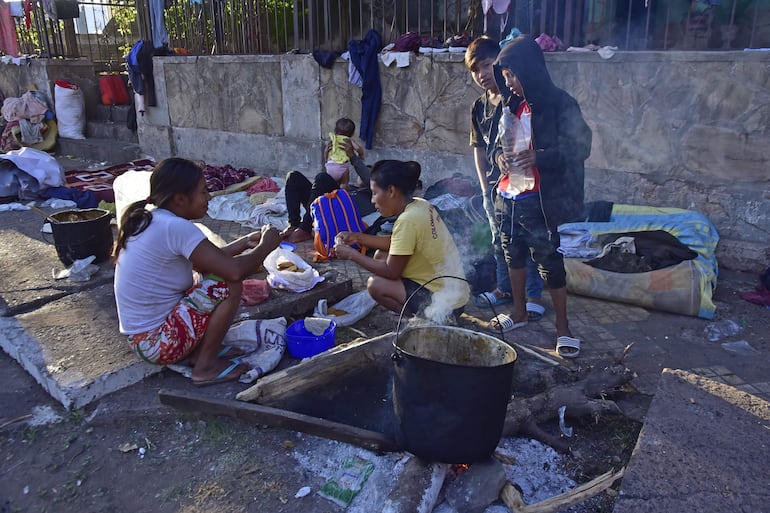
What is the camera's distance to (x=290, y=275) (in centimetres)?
443

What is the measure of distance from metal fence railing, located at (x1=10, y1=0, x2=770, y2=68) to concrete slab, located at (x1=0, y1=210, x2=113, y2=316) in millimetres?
4196

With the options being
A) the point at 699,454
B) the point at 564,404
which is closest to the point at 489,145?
the point at 564,404

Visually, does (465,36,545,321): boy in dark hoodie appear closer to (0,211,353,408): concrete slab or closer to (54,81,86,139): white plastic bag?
(0,211,353,408): concrete slab

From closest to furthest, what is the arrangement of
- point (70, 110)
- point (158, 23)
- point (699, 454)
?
1. point (699, 454)
2. point (158, 23)
3. point (70, 110)

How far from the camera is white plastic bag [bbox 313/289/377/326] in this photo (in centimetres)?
420

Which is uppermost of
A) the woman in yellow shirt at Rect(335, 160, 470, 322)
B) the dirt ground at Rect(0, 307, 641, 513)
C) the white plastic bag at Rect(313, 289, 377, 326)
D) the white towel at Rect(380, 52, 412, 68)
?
the white towel at Rect(380, 52, 412, 68)

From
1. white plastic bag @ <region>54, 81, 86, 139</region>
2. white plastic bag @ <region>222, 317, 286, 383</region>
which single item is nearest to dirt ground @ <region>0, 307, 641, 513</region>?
white plastic bag @ <region>222, 317, 286, 383</region>

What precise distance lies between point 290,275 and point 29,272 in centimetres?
254

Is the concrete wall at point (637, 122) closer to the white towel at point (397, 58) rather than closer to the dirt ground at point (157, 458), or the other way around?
the white towel at point (397, 58)

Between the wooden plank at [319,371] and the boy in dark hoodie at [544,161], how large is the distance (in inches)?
47.0

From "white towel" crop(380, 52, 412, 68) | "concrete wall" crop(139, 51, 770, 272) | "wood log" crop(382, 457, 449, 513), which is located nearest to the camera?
"wood log" crop(382, 457, 449, 513)

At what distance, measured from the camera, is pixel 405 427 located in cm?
244

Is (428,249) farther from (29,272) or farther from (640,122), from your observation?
(29,272)

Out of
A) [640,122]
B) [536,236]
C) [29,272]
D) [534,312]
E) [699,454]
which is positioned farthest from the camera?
[640,122]
